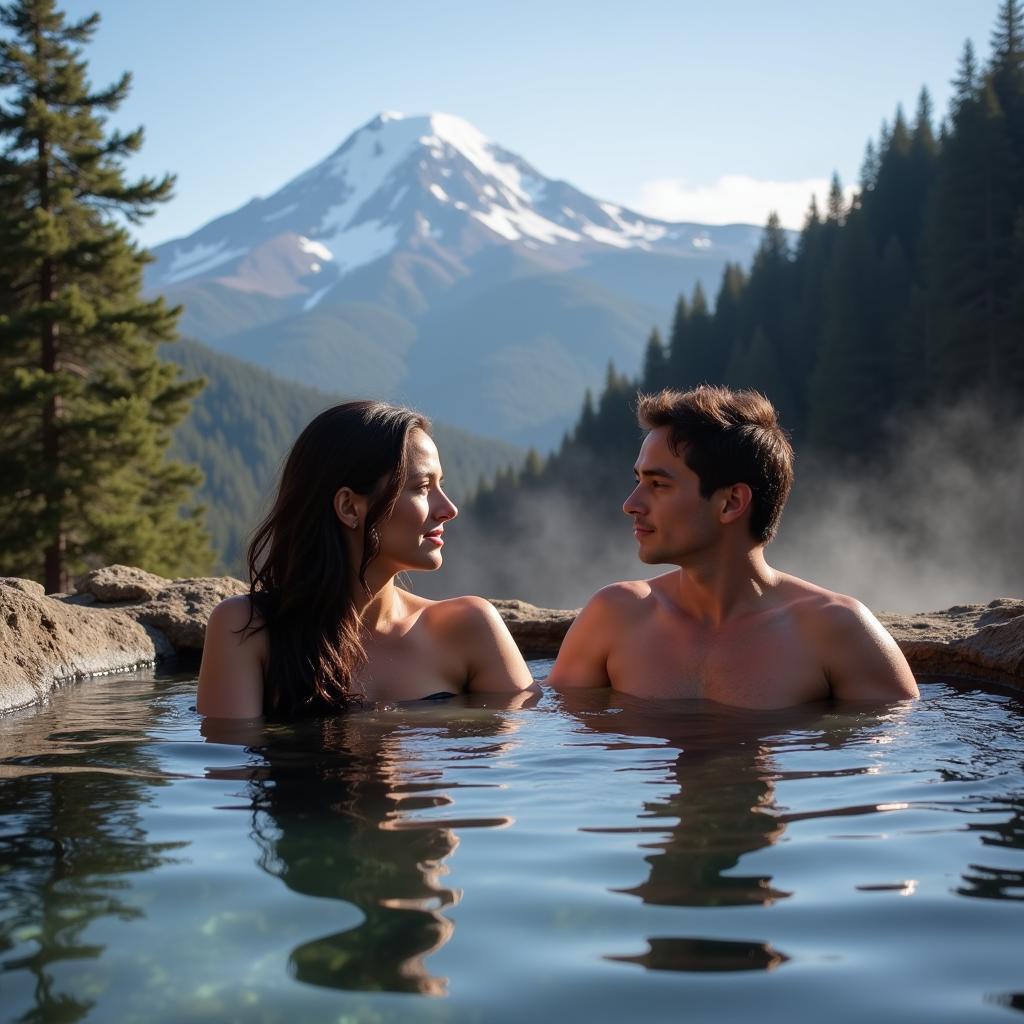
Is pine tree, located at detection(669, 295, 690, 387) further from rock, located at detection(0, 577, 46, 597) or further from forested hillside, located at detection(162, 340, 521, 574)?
forested hillside, located at detection(162, 340, 521, 574)

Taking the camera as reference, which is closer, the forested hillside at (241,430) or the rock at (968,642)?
the rock at (968,642)

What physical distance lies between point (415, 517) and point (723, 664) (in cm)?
134

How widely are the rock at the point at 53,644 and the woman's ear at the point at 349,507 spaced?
83.8 inches

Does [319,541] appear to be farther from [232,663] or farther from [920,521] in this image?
[920,521]

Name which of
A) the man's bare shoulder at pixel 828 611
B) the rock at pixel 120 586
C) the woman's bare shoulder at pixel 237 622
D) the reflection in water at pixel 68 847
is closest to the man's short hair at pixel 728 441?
the man's bare shoulder at pixel 828 611

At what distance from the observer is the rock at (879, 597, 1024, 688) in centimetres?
571

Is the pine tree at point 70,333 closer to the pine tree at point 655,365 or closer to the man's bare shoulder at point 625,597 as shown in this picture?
the man's bare shoulder at point 625,597

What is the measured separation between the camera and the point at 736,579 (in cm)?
484

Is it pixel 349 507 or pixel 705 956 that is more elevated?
pixel 349 507

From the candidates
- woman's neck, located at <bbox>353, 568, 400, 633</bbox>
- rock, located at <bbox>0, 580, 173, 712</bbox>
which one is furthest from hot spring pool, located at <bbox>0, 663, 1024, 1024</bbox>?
rock, located at <bbox>0, 580, 173, 712</bbox>

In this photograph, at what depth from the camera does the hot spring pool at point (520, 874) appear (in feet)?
6.85

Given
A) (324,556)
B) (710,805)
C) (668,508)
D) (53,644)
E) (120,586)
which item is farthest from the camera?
(120,586)

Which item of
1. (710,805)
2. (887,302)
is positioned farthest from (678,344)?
(710,805)

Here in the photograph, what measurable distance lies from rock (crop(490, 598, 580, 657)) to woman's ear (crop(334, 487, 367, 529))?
10.4 feet
